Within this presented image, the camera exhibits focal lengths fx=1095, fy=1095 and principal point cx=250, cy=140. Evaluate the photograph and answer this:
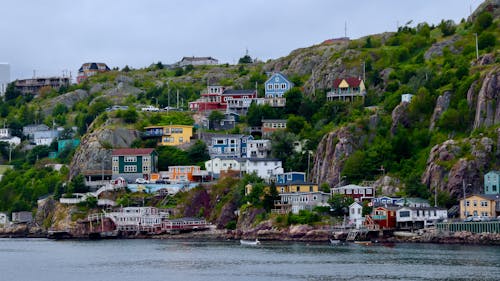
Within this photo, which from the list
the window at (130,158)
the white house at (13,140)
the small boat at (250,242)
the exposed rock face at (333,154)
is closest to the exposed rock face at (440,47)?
the exposed rock face at (333,154)

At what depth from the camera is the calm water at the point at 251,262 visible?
3061 inches

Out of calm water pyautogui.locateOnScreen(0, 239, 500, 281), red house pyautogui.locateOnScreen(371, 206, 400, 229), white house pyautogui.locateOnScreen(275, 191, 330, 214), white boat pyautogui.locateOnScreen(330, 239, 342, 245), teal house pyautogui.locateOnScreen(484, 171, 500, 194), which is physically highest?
teal house pyautogui.locateOnScreen(484, 171, 500, 194)

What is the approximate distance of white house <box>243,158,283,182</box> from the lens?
426 feet

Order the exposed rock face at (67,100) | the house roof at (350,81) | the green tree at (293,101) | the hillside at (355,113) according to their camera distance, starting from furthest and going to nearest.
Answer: the exposed rock face at (67,100)
the green tree at (293,101)
the house roof at (350,81)
the hillside at (355,113)

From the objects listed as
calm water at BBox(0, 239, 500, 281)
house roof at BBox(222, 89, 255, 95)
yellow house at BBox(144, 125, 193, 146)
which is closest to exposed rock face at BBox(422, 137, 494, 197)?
calm water at BBox(0, 239, 500, 281)

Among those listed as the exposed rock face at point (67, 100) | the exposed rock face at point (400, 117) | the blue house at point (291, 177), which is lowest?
the blue house at point (291, 177)

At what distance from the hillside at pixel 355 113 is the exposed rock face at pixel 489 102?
0.12 m

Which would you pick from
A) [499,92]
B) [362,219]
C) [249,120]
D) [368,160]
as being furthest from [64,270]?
[249,120]

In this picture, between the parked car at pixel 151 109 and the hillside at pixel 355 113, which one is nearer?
the hillside at pixel 355 113

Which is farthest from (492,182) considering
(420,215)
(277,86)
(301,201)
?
(277,86)

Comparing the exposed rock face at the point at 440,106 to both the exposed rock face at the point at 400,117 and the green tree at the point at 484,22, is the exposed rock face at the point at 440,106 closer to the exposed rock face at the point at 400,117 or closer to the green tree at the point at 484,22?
the exposed rock face at the point at 400,117

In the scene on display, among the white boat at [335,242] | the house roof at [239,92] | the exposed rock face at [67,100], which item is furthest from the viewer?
the exposed rock face at [67,100]

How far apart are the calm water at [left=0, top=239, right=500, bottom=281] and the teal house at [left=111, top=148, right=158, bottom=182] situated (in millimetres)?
28196

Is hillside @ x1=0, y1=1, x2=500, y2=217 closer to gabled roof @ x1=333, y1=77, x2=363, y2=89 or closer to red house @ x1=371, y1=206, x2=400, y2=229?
gabled roof @ x1=333, y1=77, x2=363, y2=89
